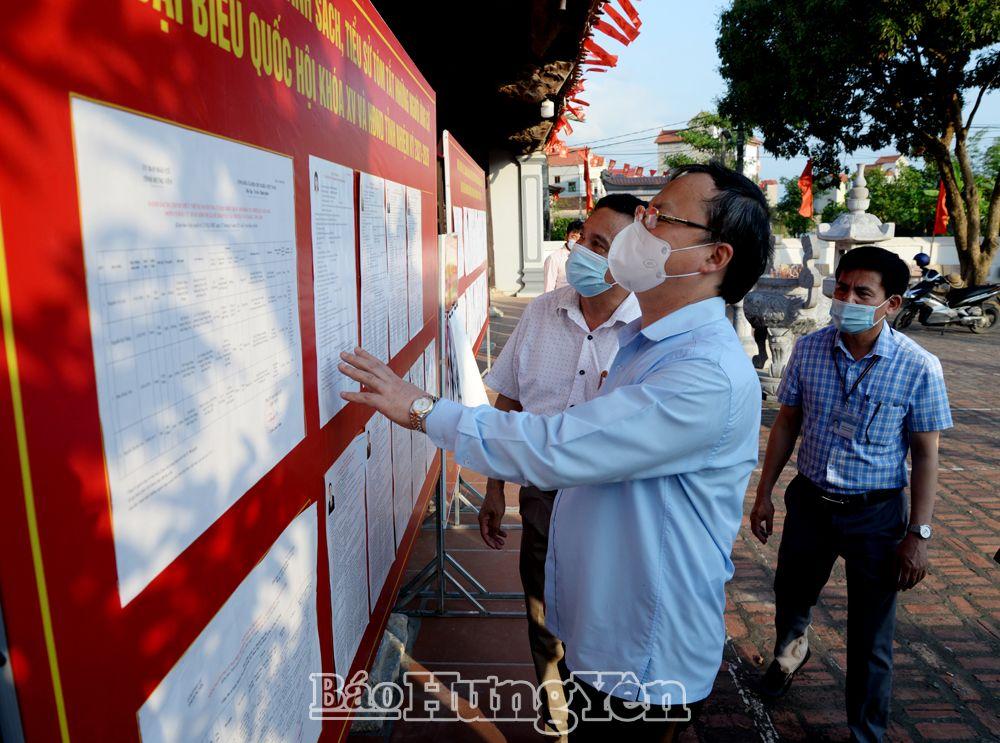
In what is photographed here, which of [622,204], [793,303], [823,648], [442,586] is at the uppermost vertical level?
[622,204]

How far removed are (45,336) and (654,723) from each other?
1606 millimetres

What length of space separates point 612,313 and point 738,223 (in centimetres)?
103

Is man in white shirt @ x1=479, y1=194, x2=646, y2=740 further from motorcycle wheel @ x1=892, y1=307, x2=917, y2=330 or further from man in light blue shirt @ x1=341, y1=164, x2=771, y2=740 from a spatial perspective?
motorcycle wheel @ x1=892, y1=307, x2=917, y2=330

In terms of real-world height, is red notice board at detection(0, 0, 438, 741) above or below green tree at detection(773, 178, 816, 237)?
below

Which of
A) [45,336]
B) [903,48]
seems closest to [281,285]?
[45,336]

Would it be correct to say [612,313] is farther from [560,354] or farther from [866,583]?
[866,583]

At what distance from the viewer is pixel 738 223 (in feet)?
5.68

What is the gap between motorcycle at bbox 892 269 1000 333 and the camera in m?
13.5

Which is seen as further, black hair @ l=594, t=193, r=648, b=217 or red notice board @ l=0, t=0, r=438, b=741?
black hair @ l=594, t=193, r=648, b=217

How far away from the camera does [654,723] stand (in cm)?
177

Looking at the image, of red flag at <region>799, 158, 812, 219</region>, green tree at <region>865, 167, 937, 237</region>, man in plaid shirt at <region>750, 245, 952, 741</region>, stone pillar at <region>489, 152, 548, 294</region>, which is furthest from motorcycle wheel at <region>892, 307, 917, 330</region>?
green tree at <region>865, 167, 937, 237</region>

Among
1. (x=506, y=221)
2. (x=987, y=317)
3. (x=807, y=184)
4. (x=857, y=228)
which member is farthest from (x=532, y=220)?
(x=857, y=228)

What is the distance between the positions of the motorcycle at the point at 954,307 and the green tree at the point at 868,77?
3119mm

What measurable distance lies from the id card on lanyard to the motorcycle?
489 inches
